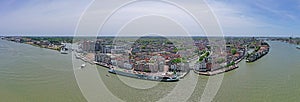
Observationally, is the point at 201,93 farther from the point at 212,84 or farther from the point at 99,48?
the point at 99,48

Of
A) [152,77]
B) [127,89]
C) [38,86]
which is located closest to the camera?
[127,89]

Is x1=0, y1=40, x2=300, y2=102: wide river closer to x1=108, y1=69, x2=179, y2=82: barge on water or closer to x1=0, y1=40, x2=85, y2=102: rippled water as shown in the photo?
x1=0, y1=40, x2=85, y2=102: rippled water

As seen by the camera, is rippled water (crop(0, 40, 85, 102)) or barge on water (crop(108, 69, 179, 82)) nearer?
rippled water (crop(0, 40, 85, 102))

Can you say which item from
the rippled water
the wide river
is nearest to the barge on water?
the wide river

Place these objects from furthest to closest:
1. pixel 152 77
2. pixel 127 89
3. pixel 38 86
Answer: pixel 152 77
pixel 38 86
pixel 127 89


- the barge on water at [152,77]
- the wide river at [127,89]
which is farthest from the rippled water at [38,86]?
the barge on water at [152,77]

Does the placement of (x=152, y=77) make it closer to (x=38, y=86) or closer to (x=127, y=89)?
(x=127, y=89)

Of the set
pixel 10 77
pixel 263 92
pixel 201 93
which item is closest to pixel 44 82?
pixel 10 77

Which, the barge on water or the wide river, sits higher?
the barge on water

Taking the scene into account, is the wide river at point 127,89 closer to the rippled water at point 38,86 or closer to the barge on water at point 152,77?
the rippled water at point 38,86

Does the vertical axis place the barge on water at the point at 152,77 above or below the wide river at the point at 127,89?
above

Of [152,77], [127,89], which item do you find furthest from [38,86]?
[152,77]
